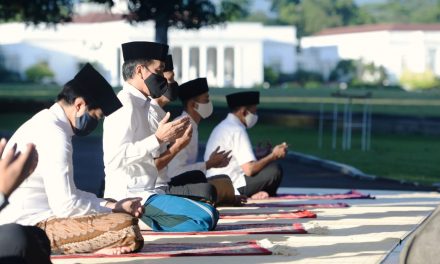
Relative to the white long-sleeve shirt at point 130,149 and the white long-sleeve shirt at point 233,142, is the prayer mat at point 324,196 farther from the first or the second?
the white long-sleeve shirt at point 130,149

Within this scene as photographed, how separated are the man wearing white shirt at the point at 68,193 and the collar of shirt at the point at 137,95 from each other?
1.56 m

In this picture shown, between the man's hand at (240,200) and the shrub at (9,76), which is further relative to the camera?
the shrub at (9,76)

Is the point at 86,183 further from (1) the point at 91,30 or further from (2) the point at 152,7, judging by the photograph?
(1) the point at 91,30

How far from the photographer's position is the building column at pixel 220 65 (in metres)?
119

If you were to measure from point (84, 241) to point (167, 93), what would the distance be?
2.69 m

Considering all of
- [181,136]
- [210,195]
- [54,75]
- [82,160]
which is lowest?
[54,75]

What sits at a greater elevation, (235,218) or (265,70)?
(235,218)

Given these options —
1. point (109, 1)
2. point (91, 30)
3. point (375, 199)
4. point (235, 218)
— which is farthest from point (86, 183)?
point (91, 30)

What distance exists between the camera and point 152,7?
39.0 metres

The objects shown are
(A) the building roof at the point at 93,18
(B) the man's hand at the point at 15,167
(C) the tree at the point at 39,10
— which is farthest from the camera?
(A) the building roof at the point at 93,18

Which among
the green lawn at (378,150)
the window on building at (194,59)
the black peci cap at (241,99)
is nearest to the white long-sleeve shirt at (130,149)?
the black peci cap at (241,99)

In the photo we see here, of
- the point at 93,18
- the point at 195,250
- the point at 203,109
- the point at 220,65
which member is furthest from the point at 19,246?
the point at 93,18

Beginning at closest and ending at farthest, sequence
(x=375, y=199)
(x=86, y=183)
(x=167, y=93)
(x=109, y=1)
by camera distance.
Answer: (x=167, y=93), (x=375, y=199), (x=86, y=183), (x=109, y=1)

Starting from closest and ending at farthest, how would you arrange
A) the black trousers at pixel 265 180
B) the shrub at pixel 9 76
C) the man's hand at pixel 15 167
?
the man's hand at pixel 15 167 < the black trousers at pixel 265 180 < the shrub at pixel 9 76
